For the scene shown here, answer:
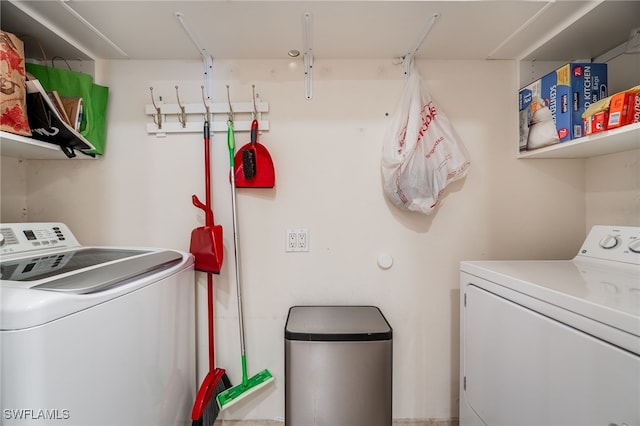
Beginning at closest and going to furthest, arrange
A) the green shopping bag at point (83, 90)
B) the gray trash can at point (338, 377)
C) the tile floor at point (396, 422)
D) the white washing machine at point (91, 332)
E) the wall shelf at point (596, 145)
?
1. the white washing machine at point (91, 332)
2. the wall shelf at point (596, 145)
3. the gray trash can at point (338, 377)
4. the green shopping bag at point (83, 90)
5. the tile floor at point (396, 422)

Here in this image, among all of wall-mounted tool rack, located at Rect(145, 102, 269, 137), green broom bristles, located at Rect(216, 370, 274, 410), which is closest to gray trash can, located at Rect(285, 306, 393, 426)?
green broom bristles, located at Rect(216, 370, 274, 410)

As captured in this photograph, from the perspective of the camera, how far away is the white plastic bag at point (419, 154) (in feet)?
4.01

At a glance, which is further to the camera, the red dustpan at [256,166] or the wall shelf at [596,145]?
the red dustpan at [256,166]

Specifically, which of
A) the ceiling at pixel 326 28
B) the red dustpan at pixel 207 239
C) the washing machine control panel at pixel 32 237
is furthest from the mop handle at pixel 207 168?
the washing machine control panel at pixel 32 237

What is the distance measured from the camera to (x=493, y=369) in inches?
37.4

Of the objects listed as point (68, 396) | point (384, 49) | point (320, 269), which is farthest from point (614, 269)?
point (68, 396)

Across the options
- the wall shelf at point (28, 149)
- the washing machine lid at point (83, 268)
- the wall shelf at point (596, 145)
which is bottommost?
the washing machine lid at point (83, 268)

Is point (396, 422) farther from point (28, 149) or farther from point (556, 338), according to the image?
point (28, 149)

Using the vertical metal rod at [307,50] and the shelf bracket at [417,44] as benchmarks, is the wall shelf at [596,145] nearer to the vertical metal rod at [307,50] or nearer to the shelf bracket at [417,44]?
the shelf bracket at [417,44]

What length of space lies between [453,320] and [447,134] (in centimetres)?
96

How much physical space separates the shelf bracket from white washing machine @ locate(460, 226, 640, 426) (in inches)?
40.0

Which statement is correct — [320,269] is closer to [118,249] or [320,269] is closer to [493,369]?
[493,369]

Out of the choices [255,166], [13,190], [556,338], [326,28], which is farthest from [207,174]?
[556,338]

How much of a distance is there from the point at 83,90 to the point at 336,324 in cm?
161
